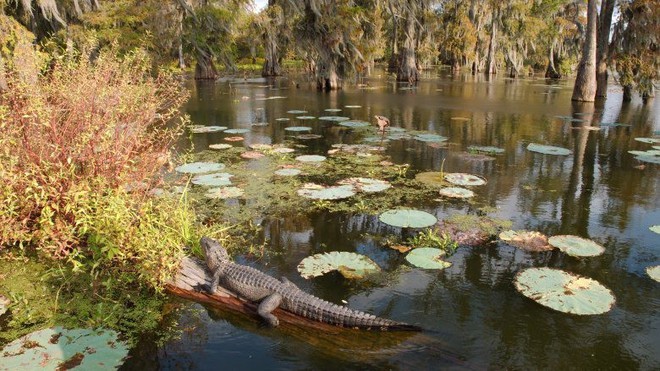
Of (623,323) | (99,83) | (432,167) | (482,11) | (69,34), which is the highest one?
(482,11)

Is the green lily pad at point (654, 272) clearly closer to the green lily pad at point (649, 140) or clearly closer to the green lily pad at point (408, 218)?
the green lily pad at point (408, 218)

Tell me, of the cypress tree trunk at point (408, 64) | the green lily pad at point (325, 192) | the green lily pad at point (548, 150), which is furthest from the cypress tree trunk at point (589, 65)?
the green lily pad at point (325, 192)

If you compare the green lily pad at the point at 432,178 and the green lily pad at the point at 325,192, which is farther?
the green lily pad at the point at 432,178

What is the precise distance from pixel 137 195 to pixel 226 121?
934cm

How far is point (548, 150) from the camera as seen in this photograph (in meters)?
9.13

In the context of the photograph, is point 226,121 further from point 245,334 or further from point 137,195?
point 245,334

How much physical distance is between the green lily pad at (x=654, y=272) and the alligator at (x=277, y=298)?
2.46m

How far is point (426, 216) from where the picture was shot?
209 inches

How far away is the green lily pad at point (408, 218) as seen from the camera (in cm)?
507

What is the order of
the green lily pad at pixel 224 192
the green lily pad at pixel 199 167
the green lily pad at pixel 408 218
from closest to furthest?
1. the green lily pad at pixel 408 218
2. the green lily pad at pixel 224 192
3. the green lily pad at pixel 199 167

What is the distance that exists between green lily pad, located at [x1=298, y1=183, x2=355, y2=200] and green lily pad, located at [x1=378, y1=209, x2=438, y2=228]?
2.88 feet

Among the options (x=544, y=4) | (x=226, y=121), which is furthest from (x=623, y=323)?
(x=544, y=4)

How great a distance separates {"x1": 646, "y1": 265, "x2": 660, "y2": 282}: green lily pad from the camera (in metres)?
3.94

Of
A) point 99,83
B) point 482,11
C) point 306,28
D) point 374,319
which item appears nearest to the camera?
point 374,319
